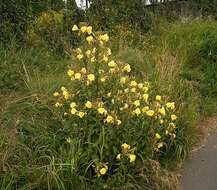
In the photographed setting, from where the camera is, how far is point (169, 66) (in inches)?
259

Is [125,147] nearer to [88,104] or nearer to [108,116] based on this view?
[108,116]

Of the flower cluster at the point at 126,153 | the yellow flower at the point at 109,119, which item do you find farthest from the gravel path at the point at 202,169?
the yellow flower at the point at 109,119

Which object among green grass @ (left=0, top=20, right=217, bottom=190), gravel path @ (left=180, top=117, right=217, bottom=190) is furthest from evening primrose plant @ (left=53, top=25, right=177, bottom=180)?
gravel path @ (left=180, top=117, right=217, bottom=190)

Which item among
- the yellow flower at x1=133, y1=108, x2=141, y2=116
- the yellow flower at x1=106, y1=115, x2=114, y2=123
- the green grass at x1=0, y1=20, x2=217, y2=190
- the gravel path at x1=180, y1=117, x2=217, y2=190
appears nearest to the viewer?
the green grass at x1=0, y1=20, x2=217, y2=190

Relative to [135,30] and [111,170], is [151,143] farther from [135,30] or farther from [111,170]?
[135,30]

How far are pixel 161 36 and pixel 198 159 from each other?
3.58m

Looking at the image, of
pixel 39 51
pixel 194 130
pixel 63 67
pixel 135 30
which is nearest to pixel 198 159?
pixel 194 130

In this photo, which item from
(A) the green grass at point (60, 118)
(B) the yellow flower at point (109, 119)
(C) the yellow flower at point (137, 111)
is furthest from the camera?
(C) the yellow flower at point (137, 111)

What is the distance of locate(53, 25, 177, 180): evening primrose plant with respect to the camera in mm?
4438

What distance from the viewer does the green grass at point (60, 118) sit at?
4.32 meters

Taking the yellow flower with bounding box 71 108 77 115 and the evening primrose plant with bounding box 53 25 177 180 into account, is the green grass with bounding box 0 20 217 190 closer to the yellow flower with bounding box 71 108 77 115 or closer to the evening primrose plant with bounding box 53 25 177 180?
the evening primrose plant with bounding box 53 25 177 180

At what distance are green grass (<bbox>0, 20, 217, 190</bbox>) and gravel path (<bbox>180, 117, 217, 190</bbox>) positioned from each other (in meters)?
0.11

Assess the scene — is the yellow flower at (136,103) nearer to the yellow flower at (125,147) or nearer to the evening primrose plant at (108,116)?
the evening primrose plant at (108,116)

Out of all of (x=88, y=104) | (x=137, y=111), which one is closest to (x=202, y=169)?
(x=137, y=111)
